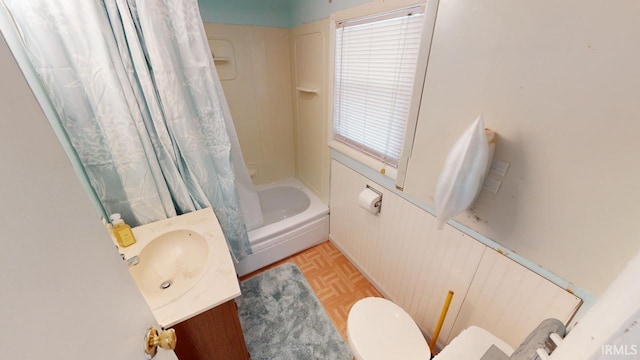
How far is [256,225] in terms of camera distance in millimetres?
1927

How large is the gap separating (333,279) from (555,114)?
1683mm

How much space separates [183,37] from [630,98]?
5.37 ft

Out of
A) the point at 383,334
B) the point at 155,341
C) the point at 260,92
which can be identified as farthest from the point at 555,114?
the point at 260,92

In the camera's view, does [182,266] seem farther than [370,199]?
No

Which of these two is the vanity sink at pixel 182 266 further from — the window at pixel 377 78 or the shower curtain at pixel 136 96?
the window at pixel 377 78

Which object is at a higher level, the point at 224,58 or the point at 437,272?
the point at 224,58

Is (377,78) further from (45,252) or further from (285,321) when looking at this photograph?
(285,321)

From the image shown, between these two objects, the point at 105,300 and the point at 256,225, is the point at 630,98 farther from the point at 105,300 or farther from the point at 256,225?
the point at 256,225

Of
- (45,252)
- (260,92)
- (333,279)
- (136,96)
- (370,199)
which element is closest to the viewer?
(45,252)

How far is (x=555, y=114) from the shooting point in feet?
2.30

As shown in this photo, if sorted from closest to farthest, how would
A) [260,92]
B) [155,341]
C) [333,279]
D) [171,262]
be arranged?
[155,341], [171,262], [333,279], [260,92]

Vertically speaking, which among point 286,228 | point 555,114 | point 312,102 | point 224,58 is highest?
point 224,58

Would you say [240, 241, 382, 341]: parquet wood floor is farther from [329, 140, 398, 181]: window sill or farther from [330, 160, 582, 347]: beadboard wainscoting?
Answer: [329, 140, 398, 181]: window sill

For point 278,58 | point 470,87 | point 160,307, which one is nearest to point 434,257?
point 470,87
